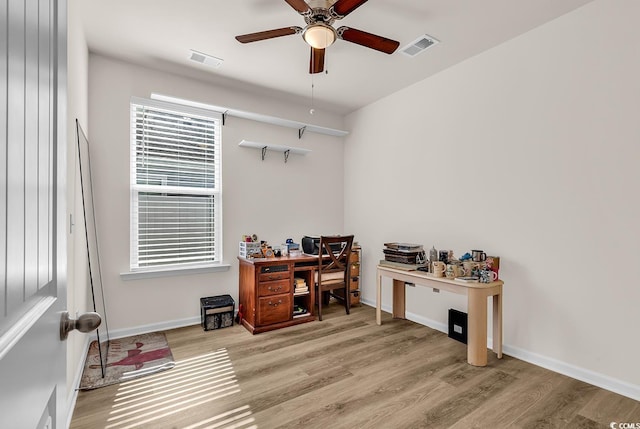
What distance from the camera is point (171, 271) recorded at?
341 cm

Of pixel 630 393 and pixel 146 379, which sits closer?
pixel 630 393

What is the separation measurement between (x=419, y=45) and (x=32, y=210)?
3.20 m

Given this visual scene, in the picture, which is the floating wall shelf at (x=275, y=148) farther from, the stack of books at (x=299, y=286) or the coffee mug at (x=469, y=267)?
the coffee mug at (x=469, y=267)

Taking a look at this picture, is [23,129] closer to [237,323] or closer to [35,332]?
[35,332]

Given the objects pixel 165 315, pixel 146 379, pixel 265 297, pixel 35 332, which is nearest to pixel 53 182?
pixel 35 332

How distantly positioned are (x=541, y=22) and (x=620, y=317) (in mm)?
2393

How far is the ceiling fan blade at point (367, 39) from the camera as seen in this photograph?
7.32 ft

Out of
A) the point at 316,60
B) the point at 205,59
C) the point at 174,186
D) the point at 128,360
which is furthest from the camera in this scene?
the point at 174,186

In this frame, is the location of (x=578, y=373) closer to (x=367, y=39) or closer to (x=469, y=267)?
(x=469, y=267)

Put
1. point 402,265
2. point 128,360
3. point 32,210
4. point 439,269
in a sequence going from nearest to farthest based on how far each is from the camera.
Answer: point 32,210 → point 128,360 → point 439,269 → point 402,265

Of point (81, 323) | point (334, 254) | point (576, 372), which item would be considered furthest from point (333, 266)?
point (81, 323)

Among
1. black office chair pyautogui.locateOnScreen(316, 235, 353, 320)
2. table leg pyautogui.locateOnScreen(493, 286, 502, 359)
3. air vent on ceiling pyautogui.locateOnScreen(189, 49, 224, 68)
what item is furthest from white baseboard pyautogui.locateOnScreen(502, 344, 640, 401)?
air vent on ceiling pyautogui.locateOnScreen(189, 49, 224, 68)

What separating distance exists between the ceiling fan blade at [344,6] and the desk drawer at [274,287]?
2551 millimetres

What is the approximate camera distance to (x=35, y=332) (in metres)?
0.58
